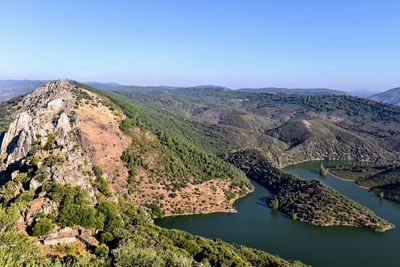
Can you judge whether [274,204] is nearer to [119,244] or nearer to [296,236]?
[296,236]

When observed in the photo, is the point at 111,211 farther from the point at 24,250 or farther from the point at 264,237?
the point at 264,237

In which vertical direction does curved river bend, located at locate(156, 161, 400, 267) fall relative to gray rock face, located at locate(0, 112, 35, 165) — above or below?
below

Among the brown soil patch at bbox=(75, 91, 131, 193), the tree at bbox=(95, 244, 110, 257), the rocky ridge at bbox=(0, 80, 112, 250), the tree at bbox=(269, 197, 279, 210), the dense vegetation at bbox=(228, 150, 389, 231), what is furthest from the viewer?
the tree at bbox=(269, 197, 279, 210)

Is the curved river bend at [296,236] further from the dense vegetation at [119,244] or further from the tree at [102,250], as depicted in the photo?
the tree at [102,250]

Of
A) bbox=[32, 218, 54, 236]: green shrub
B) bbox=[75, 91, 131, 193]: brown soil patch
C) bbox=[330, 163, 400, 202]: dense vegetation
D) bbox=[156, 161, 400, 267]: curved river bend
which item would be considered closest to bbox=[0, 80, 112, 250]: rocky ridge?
bbox=[32, 218, 54, 236]: green shrub

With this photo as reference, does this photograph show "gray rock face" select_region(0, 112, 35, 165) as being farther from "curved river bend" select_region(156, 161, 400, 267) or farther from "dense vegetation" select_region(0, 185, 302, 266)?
"curved river bend" select_region(156, 161, 400, 267)

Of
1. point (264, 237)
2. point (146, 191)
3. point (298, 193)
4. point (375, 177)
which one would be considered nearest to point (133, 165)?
point (146, 191)

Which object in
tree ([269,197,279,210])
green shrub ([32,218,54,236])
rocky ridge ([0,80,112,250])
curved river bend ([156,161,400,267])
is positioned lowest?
curved river bend ([156,161,400,267])
